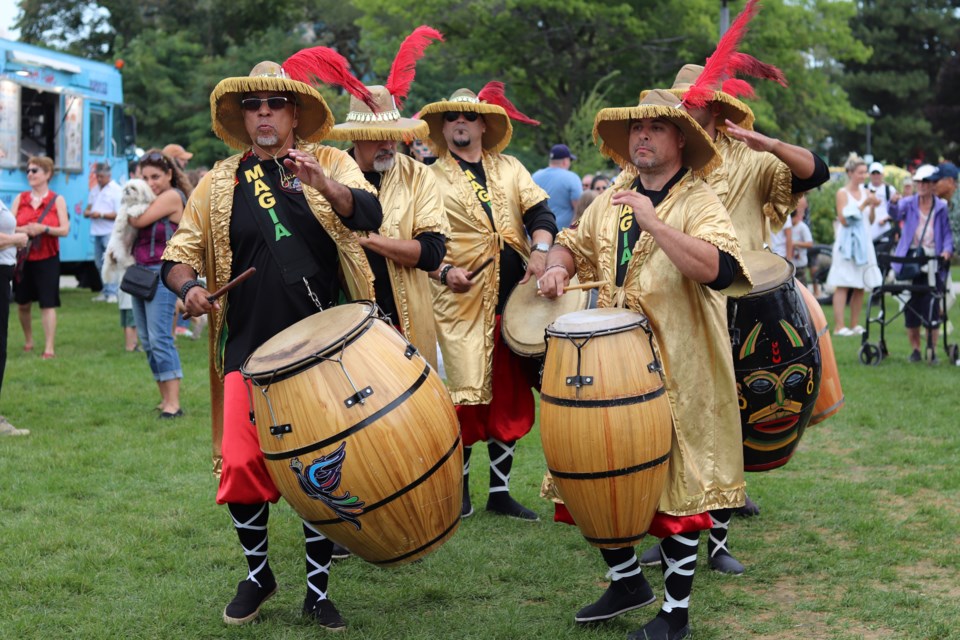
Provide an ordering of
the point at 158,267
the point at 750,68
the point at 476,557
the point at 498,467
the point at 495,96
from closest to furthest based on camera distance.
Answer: the point at 750,68 → the point at 476,557 → the point at 498,467 → the point at 495,96 → the point at 158,267

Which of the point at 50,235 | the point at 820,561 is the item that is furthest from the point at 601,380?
the point at 50,235

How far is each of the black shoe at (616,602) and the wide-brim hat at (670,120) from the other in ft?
5.38

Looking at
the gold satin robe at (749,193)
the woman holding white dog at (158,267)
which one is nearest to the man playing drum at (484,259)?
the gold satin robe at (749,193)

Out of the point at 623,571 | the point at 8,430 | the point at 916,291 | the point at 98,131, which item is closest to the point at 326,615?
the point at 623,571

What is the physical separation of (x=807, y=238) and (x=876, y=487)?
9706mm

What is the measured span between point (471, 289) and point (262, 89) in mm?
1983

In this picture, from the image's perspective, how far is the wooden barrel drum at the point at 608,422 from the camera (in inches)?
154

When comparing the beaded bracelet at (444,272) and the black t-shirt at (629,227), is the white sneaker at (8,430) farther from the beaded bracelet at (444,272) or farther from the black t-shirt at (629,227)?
the black t-shirt at (629,227)

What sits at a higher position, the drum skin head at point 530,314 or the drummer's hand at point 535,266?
the drummer's hand at point 535,266

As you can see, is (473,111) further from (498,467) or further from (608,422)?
(608,422)

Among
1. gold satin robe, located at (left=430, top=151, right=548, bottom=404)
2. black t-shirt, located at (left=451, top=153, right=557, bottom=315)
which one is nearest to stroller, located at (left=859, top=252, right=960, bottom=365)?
black t-shirt, located at (left=451, top=153, right=557, bottom=315)

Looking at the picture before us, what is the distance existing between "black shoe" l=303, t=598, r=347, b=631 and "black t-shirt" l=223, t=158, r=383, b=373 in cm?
100

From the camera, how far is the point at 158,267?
29.0ft

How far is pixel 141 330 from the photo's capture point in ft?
28.6
